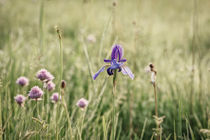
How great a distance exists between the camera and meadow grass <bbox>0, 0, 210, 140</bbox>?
123 cm

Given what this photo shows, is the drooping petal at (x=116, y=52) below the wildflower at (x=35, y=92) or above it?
above

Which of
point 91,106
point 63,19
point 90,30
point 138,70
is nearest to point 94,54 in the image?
point 138,70

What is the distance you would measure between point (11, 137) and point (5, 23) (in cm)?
362

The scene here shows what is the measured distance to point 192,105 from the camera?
1.77m

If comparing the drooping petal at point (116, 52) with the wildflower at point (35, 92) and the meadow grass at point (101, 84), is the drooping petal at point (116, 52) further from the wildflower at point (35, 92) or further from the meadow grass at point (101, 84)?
the wildflower at point (35, 92)

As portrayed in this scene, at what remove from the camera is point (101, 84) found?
1.75m

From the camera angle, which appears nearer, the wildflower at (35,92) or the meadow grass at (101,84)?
the wildflower at (35,92)

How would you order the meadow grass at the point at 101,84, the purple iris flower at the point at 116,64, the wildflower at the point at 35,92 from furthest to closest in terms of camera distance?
the meadow grass at the point at 101,84 → the wildflower at the point at 35,92 → the purple iris flower at the point at 116,64

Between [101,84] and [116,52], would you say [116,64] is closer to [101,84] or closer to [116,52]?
[116,52]

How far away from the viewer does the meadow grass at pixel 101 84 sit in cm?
123

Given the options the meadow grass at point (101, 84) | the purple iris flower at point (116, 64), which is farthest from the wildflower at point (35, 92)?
the purple iris flower at point (116, 64)

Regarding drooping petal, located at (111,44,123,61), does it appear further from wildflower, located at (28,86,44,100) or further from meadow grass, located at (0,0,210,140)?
wildflower, located at (28,86,44,100)

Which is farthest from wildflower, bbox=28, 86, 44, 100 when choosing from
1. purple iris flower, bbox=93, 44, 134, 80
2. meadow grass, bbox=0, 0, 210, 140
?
purple iris flower, bbox=93, 44, 134, 80

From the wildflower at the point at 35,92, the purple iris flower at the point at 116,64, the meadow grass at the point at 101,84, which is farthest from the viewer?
the meadow grass at the point at 101,84
